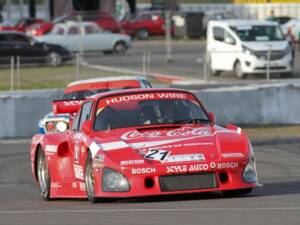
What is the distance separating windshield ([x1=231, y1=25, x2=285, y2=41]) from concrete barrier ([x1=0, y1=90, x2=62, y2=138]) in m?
13.7

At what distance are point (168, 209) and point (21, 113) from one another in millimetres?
13929

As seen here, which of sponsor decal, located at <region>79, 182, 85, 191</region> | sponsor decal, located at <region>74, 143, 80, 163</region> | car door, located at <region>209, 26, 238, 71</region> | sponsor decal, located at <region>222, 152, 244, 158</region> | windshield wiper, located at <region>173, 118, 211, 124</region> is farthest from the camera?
car door, located at <region>209, 26, 238, 71</region>

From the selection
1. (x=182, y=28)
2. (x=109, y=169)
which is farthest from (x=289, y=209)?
(x=182, y=28)

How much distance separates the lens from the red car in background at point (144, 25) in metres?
67.6

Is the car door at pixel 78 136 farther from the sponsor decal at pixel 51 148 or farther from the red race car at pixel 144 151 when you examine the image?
the sponsor decal at pixel 51 148

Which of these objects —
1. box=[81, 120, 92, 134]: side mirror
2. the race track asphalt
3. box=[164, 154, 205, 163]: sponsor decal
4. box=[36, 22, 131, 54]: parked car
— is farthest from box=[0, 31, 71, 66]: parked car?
box=[164, 154, 205, 163]: sponsor decal

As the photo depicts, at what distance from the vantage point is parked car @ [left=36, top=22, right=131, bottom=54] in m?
49.4

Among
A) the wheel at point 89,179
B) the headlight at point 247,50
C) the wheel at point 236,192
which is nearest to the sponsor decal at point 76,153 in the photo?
the wheel at point 89,179

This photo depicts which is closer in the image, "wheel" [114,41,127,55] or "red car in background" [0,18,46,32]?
"wheel" [114,41,127,55]

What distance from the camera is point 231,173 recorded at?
11.1 metres

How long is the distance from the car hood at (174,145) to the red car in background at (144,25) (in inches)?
2205

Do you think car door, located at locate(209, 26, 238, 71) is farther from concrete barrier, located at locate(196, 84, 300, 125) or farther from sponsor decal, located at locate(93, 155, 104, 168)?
sponsor decal, located at locate(93, 155, 104, 168)

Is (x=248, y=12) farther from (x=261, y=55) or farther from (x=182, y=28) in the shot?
(x=261, y=55)

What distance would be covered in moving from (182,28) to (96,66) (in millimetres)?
23604
